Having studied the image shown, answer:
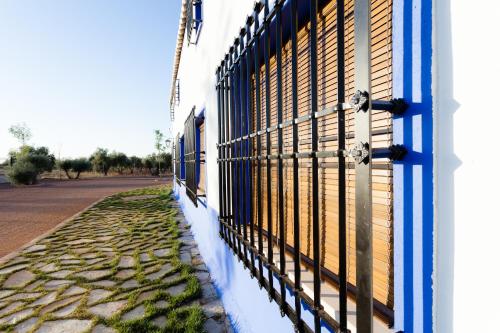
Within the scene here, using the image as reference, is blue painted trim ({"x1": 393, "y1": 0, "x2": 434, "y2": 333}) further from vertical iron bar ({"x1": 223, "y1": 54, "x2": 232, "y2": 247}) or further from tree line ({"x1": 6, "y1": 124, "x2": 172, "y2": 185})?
tree line ({"x1": 6, "y1": 124, "x2": 172, "y2": 185})

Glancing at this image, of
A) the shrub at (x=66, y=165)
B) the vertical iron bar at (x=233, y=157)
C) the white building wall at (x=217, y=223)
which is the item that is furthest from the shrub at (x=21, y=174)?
the vertical iron bar at (x=233, y=157)

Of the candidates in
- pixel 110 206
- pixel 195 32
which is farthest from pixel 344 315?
pixel 110 206

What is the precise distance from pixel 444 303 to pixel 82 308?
3397 millimetres

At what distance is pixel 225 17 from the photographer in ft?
9.66

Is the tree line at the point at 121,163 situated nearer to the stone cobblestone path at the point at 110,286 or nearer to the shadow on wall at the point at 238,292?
the stone cobblestone path at the point at 110,286

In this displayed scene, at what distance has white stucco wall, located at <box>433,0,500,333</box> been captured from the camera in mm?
715

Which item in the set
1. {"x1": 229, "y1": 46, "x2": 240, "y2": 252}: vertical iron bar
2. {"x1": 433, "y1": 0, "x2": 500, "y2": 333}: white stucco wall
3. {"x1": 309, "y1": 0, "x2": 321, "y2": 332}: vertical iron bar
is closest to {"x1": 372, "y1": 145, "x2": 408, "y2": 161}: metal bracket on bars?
{"x1": 433, "y1": 0, "x2": 500, "y2": 333}: white stucco wall

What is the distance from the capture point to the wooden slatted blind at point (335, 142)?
3.98ft

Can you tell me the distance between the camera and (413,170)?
0.92m

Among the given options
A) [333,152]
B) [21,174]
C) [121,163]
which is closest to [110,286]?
[333,152]

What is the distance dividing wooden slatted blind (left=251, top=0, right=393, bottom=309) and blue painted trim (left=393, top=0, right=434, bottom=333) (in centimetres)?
19

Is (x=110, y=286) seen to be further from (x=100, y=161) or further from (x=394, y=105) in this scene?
(x=100, y=161)

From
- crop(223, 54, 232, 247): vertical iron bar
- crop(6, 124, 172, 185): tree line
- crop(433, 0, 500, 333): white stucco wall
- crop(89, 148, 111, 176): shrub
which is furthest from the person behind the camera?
crop(89, 148, 111, 176): shrub

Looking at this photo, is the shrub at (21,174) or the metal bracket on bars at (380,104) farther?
the shrub at (21,174)
